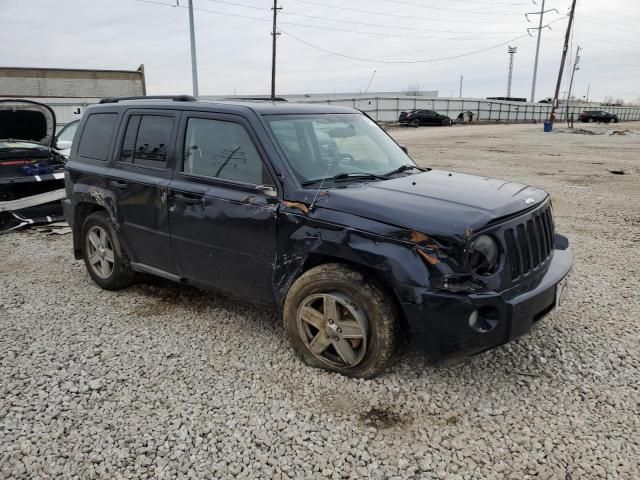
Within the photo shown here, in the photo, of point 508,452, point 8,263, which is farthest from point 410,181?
point 8,263

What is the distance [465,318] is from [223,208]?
187 cm

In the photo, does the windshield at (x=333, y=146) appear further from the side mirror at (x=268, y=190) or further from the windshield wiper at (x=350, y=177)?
the side mirror at (x=268, y=190)

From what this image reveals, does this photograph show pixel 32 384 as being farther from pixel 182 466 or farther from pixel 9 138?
pixel 9 138

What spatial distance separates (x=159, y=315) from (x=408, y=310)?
2.46 metres

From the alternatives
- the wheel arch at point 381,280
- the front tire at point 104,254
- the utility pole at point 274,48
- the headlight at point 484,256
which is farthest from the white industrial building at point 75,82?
the headlight at point 484,256

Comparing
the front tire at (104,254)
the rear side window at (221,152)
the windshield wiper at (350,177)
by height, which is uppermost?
the rear side window at (221,152)

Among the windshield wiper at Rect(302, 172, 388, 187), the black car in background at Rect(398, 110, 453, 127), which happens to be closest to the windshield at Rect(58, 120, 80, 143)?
the windshield wiper at Rect(302, 172, 388, 187)

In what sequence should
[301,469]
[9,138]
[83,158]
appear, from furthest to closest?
[9,138], [83,158], [301,469]

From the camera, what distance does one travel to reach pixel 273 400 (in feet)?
10.4

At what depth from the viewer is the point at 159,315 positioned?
4.46m

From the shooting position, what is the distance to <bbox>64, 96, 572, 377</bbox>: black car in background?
9.59 ft

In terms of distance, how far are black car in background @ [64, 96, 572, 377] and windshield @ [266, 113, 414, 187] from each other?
0.01 metres

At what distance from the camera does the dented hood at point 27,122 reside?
291 inches

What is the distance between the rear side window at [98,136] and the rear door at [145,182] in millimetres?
219
